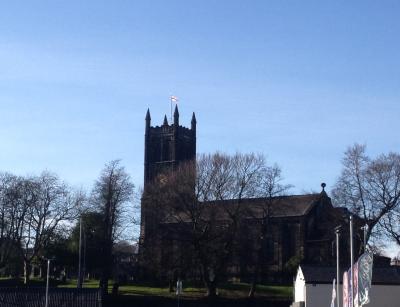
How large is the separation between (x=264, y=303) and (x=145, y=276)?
1901 centimetres

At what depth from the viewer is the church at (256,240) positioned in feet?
248

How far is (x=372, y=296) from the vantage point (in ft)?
198

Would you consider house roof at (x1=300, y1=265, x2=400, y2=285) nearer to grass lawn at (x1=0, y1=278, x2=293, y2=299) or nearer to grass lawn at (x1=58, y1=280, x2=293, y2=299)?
grass lawn at (x1=0, y1=278, x2=293, y2=299)

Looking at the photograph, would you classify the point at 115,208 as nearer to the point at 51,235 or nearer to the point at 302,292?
the point at 51,235

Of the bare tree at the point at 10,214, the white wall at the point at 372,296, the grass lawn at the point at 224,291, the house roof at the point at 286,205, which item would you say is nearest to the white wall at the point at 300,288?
the white wall at the point at 372,296

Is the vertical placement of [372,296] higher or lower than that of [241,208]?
lower

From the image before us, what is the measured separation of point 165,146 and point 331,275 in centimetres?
6149

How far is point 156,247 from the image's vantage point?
249 ft

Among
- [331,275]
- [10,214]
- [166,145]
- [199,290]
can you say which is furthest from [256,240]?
[166,145]

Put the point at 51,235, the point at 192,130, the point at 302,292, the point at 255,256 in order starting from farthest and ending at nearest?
the point at 192,130
the point at 51,235
the point at 255,256
the point at 302,292

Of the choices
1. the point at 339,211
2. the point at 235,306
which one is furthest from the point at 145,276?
the point at 339,211

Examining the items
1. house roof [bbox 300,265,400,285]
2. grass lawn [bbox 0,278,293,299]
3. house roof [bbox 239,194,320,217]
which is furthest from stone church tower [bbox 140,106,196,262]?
house roof [bbox 300,265,400,285]

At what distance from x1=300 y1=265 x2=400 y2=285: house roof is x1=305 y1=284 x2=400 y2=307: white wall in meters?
0.37

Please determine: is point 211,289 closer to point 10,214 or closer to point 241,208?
point 241,208
